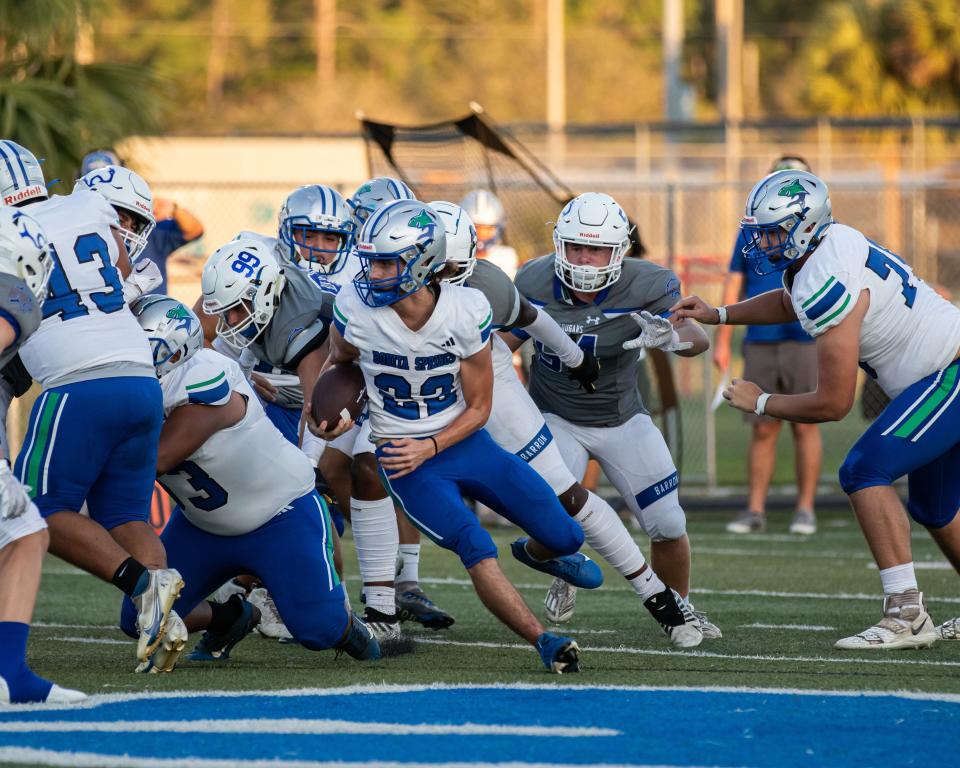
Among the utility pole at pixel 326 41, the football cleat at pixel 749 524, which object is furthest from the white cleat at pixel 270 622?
the utility pole at pixel 326 41

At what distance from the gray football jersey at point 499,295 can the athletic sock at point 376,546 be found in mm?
823

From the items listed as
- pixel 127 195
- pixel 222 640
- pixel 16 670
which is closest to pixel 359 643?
pixel 222 640

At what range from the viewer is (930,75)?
82.6ft

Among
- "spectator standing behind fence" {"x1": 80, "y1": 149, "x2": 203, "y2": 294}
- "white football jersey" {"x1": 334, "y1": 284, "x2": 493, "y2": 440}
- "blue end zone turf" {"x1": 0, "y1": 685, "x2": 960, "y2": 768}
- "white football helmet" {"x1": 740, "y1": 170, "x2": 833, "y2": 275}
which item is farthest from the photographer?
"spectator standing behind fence" {"x1": 80, "y1": 149, "x2": 203, "y2": 294}

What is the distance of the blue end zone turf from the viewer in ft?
13.1

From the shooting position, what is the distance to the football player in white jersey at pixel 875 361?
223 inches

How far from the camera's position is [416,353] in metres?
5.37

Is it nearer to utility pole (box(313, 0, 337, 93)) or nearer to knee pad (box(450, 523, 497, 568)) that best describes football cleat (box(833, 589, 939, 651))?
knee pad (box(450, 523, 497, 568))

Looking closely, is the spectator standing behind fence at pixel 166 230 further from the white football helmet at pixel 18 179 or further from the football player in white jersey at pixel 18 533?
the football player in white jersey at pixel 18 533

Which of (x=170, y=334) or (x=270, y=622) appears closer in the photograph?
(x=170, y=334)

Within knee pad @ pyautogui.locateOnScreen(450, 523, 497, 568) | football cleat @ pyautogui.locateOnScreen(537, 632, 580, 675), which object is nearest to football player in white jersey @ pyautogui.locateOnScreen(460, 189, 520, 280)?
knee pad @ pyautogui.locateOnScreen(450, 523, 497, 568)

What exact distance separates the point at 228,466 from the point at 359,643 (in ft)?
2.45

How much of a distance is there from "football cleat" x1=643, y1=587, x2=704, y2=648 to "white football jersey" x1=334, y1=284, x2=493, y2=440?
1.07 m

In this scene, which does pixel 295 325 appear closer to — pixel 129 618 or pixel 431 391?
pixel 431 391
